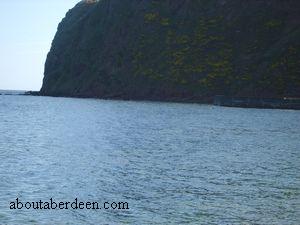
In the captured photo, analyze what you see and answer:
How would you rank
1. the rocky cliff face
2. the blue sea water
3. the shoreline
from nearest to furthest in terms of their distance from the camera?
the blue sea water
the shoreline
the rocky cliff face

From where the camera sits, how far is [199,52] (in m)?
170

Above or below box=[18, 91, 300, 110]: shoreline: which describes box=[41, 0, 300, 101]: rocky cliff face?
above

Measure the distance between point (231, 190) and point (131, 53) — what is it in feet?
532

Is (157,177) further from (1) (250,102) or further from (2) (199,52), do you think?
(2) (199,52)

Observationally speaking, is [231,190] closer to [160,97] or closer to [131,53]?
[160,97]

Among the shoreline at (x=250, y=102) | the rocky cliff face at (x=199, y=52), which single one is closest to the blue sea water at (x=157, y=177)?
the shoreline at (x=250, y=102)

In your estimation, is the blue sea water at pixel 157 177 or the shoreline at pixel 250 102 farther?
the shoreline at pixel 250 102

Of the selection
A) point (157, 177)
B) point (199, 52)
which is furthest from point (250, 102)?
point (157, 177)

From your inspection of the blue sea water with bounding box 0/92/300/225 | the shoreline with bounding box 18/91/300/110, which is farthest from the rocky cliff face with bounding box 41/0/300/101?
the blue sea water with bounding box 0/92/300/225

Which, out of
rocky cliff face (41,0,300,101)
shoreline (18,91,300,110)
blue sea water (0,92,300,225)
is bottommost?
blue sea water (0,92,300,225)

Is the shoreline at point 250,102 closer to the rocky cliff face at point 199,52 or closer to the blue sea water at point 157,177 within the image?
the rocky cliff face at point 199,52

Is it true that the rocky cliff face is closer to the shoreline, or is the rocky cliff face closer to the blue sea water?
the shoreline

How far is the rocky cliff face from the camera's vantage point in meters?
148

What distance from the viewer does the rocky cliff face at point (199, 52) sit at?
487 ft
